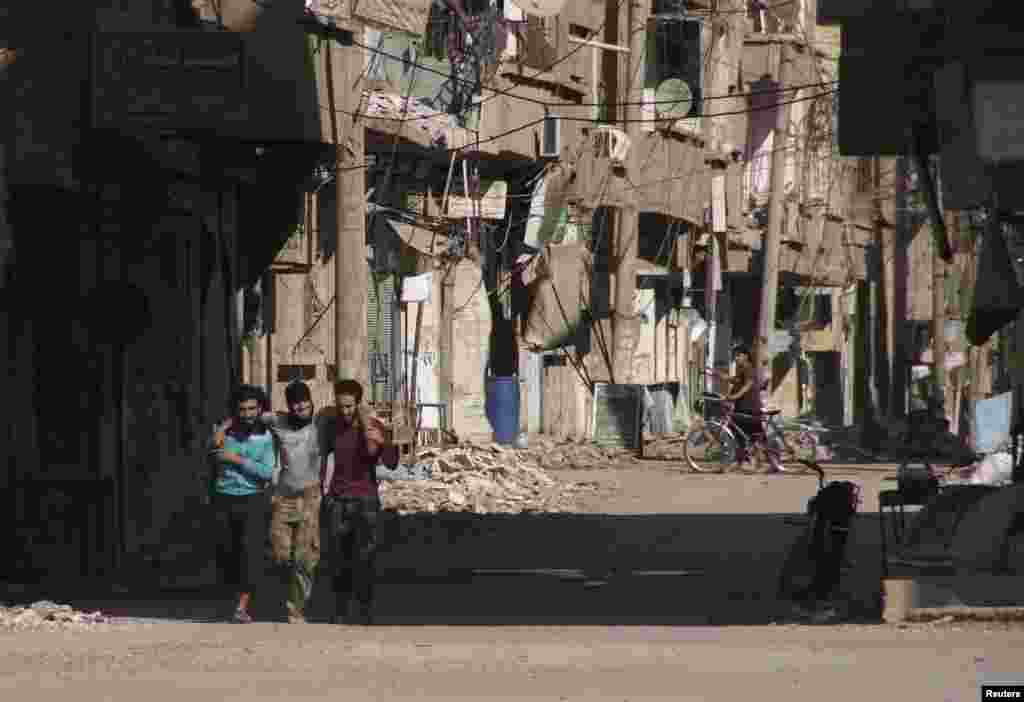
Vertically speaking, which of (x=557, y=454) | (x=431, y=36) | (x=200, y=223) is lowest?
(x=557, y=454)

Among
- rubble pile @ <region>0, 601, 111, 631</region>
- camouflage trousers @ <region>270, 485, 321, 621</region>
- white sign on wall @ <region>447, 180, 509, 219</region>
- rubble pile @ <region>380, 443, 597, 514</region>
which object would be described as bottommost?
rubble pile @ <region>380, 443, 597, 514</region>

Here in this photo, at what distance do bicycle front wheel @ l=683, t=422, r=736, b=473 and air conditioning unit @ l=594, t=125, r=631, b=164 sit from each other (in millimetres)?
6768

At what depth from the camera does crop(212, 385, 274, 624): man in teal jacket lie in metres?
14.4

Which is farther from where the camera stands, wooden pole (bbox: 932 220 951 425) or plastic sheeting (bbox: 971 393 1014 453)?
wooden pole (bbox: 932 220 951 425)

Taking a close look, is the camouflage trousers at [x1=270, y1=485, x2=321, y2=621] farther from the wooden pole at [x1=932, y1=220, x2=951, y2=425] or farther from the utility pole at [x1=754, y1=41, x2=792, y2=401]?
the wooden pole at [x1=932, y1=220, x2=951, y2=425]

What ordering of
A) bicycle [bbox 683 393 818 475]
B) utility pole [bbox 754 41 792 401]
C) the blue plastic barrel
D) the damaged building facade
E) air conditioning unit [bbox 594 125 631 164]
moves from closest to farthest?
the damaged building facade → bicycle [bbox 683 393 818 475] → the blue plastic barrel → utility pole [bbox 754 41 792 401] → air conditioning unit [bbox 594 125 631 164]

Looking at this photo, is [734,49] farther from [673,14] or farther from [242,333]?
[242,333]

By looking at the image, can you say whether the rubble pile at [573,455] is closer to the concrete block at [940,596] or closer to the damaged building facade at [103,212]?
Result: the damaged building facade at [103,212]

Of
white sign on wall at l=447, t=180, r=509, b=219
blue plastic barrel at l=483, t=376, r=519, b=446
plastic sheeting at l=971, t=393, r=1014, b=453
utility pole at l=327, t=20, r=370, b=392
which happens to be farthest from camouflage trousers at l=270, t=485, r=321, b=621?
blue plastic barrel at l=483, t=376, r=519, b=446

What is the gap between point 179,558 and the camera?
1800 centimetres

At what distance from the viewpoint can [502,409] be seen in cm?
3306

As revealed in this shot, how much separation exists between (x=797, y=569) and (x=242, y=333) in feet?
34.3

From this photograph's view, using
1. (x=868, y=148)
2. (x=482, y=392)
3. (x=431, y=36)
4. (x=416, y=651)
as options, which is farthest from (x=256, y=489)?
(x=482, y=392)

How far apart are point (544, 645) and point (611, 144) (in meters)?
23.6
